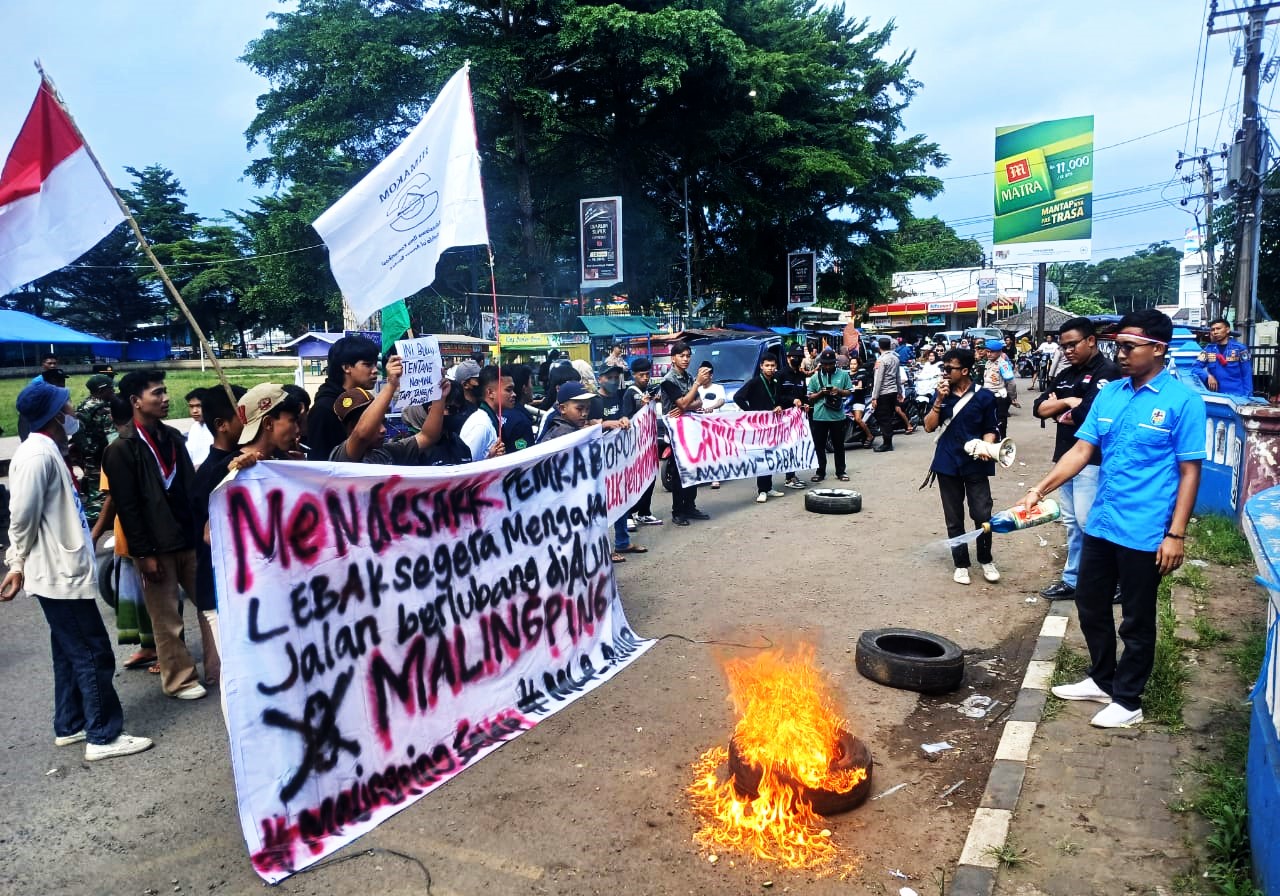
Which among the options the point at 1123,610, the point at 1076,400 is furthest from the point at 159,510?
the point at 1076,400

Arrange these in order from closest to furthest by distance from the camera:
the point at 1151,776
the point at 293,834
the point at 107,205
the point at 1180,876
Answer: the point at 1180,876 → the point at 293,834 → the point at 1151,776 → the point at 107,205

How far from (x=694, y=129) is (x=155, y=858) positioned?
30.5 meters

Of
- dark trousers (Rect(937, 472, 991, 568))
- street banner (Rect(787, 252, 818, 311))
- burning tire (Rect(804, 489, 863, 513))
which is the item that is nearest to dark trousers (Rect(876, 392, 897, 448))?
burning tire (Rect(804, 489, 863, 513))

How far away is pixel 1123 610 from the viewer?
413 centimetres

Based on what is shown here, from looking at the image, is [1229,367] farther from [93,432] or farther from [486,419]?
[93,432]

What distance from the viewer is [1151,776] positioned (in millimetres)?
3686

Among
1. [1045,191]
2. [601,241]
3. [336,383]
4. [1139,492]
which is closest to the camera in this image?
[1139,492]

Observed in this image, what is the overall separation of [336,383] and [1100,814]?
4.95m

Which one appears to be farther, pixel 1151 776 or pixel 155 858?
pixel 1151 776

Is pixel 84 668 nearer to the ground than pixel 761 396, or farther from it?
nearer to the ground

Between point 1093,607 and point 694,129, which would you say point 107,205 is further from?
point 694,129

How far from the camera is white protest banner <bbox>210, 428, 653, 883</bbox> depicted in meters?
3.13

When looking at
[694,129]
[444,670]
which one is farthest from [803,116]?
[444,670]

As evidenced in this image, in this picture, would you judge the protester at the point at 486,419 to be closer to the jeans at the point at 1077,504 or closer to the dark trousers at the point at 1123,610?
the dark trousers at the point at 1123,610
